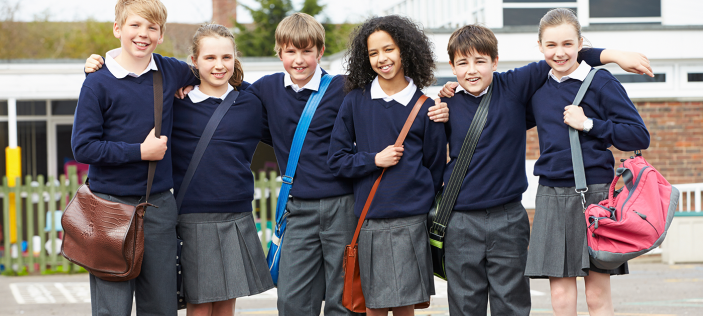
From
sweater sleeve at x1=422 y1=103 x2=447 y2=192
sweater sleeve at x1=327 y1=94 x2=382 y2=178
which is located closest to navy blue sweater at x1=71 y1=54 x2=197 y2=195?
sweater sleeve at x1=327 y1=94 x2=382 y2=178

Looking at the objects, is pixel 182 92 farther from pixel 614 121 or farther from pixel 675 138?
pixel 675 138

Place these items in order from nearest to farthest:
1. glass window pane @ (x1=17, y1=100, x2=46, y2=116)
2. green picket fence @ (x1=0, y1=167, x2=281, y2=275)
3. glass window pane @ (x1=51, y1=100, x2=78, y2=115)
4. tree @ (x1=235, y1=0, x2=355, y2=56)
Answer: green picket fence @ (x1=0, y1=167, x2=281, y2=275) < glass window pane @ (x1=17, y1=100, x2=46, y2=116) < glass window pane @ (x1=51, y1=100, x2=78, y2=115) < tree @ (x1=235, y1=0, x2=355, y2=56)

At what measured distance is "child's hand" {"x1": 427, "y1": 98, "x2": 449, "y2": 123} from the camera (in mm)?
3451

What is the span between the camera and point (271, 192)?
908 centimetres

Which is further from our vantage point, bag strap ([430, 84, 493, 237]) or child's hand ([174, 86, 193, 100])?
child's hand ([174, 86, 193, 100])

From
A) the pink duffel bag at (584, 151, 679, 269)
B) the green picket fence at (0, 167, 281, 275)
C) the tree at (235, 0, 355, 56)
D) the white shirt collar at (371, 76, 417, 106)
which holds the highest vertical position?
the tree at (235, 0, 355, 56)

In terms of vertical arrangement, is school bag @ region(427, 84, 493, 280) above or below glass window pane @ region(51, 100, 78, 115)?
below

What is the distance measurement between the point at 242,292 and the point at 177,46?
29.2 meters

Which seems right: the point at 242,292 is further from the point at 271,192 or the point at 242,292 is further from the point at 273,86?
the point at 271,192

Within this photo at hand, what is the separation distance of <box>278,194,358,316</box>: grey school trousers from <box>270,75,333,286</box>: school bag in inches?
3.9

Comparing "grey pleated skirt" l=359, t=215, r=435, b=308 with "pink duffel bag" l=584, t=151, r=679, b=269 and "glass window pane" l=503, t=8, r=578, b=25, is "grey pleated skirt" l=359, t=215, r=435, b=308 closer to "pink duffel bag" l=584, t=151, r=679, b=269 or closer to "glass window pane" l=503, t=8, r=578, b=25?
"pink duffel bag" l=584, t=151, r=679, b=269

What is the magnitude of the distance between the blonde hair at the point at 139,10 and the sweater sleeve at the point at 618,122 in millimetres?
2294

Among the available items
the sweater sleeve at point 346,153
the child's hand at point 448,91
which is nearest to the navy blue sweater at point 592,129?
the child's hand at point 448,91

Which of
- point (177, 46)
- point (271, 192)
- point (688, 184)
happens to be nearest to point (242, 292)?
point (271, 192)
